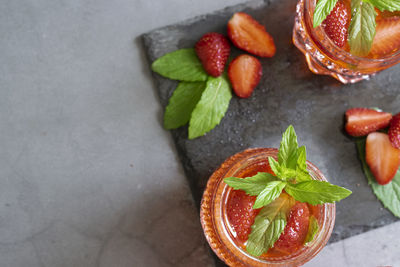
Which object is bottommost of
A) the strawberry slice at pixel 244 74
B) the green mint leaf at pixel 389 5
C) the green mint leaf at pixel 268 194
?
the green mint leaf at pixel 268 194

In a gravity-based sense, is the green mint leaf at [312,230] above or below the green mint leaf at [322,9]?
below

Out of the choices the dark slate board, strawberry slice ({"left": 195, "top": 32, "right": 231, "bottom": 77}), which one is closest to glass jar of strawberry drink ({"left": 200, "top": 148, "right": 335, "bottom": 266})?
the dark slate board

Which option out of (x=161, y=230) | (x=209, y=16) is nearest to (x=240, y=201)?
(x=161, y=230)

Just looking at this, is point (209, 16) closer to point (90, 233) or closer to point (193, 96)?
point (193, 96)

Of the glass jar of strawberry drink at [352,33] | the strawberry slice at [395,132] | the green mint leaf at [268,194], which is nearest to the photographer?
the green mint leaf at [268,194]

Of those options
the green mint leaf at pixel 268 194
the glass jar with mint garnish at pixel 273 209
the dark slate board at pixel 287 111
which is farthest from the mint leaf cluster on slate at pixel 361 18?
the green mint leaf at pixel 268 194

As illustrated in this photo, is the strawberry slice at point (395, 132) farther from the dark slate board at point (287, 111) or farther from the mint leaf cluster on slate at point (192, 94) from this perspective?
the mint leaf cluster on slate at point (192, 94)

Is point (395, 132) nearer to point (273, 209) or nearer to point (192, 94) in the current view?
point (273, 209)
